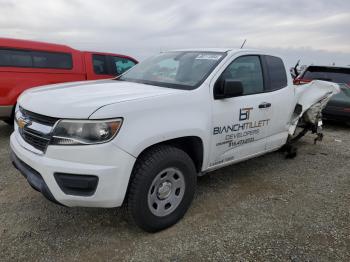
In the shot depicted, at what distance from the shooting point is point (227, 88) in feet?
11.1

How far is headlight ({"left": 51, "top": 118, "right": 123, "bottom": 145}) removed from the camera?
2.55 metres

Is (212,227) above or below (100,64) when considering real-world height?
below

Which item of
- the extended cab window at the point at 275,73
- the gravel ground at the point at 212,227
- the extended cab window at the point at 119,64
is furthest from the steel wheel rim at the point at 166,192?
the extended cab window at the point at 119,64

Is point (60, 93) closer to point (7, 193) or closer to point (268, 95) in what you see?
point (7, 193)

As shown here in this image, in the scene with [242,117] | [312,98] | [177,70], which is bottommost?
[312,98]

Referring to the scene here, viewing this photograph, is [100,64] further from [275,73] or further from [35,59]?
[275,73]

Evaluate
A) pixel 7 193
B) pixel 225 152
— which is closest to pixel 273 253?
pixel 225 152

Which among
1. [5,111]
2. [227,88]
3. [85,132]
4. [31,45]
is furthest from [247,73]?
[31,45]

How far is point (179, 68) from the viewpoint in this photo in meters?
3.85

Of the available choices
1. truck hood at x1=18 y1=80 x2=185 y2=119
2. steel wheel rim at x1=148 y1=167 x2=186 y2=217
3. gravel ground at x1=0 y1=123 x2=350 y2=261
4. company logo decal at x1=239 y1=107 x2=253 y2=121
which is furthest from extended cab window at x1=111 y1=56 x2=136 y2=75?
steel wheel rim at x1=148 y1=167 x2=186 y2=217

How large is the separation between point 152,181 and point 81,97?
0.95 metres

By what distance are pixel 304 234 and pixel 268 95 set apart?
1756 millimetres

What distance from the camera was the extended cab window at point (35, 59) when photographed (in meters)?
6.44

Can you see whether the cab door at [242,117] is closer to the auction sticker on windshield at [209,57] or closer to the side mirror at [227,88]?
the side mirror at [227,88]
